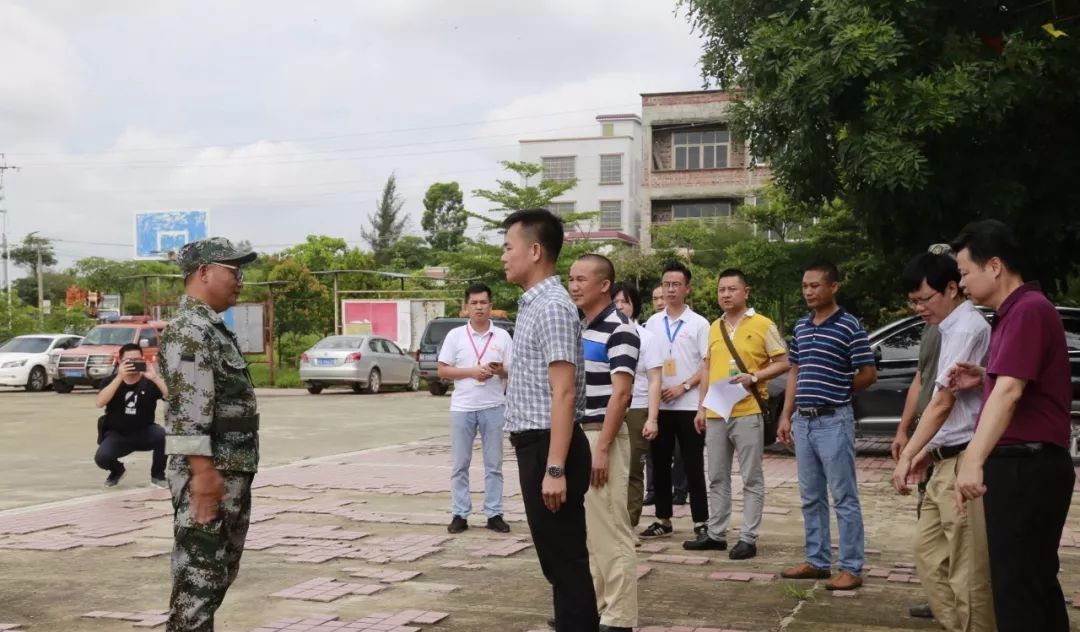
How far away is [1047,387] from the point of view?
4207 millimetres

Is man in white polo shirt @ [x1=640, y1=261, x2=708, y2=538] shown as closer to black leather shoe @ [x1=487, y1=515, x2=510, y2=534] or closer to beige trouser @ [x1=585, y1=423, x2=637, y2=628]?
black leather shoe @ [x1=487, y1=515, x2=510, y2=534]

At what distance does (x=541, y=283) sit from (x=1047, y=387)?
1.95 metres

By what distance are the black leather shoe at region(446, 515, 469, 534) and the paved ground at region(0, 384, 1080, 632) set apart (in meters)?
0.12

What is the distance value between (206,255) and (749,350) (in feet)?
13.4

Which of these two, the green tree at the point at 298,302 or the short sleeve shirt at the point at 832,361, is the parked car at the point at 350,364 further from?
the short sleeve shirt at the point at 832,361

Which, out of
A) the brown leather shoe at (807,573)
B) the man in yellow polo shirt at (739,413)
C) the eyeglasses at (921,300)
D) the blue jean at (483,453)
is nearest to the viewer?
the eyeglasses at (921,300)

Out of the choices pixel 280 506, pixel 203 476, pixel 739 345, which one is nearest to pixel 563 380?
pixel 203 476

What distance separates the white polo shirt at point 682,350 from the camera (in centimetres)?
836

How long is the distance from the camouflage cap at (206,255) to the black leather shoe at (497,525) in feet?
14.3

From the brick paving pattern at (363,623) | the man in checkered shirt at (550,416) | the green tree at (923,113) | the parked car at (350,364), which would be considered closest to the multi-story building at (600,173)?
the parked car at (350,364)

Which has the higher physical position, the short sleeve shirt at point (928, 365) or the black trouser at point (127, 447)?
the short sleeve shirt at point (928, 365)

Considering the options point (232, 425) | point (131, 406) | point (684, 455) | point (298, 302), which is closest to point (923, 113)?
point (684, 455)

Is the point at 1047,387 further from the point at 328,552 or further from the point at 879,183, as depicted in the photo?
the point at 879,183

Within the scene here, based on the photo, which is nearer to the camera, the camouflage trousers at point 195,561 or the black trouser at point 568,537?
the camouflage trousers at point 195,561
